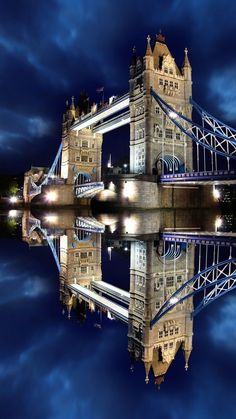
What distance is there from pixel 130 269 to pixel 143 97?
30.5m

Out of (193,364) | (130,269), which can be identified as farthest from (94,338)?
(130,269)

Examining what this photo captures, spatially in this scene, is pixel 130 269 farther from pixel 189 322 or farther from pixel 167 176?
pixel 167 176

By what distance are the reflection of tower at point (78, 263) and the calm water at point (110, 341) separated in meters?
0.04

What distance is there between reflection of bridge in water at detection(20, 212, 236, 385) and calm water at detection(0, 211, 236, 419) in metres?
0.03

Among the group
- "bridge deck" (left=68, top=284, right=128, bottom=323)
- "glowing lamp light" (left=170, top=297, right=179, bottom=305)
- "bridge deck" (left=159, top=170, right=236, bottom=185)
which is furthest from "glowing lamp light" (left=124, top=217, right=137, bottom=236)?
"bridge deck" (left=159, top=170, right=236, bottom=185)

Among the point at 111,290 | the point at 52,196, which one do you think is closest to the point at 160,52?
the point at 52,196

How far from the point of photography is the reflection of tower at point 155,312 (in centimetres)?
403

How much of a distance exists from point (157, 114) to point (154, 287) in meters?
31.9

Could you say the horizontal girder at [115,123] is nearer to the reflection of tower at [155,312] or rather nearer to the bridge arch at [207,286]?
the reflection of tower at [155,312]

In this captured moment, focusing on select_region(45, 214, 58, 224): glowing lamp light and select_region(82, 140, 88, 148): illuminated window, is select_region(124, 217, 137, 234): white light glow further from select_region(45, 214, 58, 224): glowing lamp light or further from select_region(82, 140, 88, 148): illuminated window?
select_region(82, 140, 88, 148): illuminated window

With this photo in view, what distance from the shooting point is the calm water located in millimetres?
2863

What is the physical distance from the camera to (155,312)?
17.1ft

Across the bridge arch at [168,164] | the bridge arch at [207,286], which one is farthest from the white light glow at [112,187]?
the bridge arch at [207,286]

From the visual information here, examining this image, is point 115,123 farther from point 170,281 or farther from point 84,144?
point 170,281
